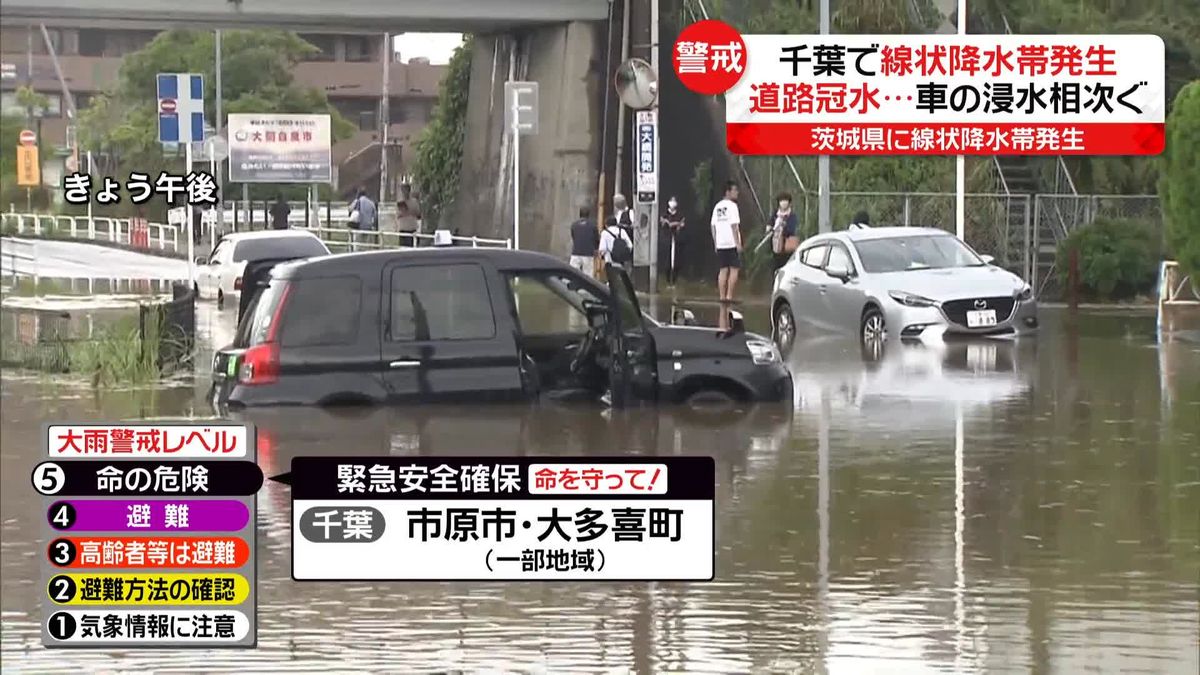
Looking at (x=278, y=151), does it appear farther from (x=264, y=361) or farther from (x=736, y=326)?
(x=736, y=326)

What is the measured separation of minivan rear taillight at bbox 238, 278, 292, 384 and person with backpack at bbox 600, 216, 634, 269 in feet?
4.15

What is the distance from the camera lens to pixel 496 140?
759 cm

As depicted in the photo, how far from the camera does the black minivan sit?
7.17 m

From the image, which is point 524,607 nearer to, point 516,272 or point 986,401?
point 516,272

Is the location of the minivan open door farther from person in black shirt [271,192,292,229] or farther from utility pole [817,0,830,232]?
utility pole [817,0,830,232]

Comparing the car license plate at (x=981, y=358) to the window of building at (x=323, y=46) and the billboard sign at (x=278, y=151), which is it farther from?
the billboard sign at (x=278, y=151)

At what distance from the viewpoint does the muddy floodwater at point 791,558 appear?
5680mm

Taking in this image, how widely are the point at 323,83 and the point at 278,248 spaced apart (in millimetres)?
1602

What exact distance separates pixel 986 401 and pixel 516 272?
4.20 meters
